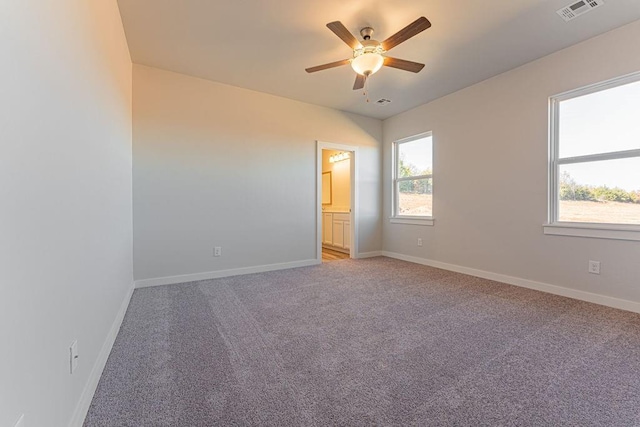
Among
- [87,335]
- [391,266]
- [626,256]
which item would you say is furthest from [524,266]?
[87,335]

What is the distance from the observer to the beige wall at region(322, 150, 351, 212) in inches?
243

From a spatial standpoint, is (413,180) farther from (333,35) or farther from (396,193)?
(333,35)

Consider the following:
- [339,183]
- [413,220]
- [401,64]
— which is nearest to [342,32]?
[401,64]

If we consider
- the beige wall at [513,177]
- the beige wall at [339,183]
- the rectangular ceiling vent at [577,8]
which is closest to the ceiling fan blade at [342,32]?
the rectangular ceiling vent at [577,8]

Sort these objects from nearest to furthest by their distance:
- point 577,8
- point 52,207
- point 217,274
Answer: point 52,207 < point 577,8 < point 217,274

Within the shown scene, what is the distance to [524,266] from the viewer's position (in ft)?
11.1

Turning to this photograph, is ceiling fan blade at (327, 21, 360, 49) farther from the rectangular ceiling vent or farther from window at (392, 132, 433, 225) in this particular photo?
window at (392, 132, 433, 225)

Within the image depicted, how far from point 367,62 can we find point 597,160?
2583 mm

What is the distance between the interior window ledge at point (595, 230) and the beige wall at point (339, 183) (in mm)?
3594

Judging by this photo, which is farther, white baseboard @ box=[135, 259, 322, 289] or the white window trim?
the white window trim

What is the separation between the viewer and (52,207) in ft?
3.66

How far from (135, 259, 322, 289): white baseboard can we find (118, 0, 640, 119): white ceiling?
2.61m

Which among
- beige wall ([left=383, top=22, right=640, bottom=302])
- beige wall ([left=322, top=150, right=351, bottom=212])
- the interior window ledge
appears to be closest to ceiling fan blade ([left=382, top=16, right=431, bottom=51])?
beige wall ([left=383, top=22, right=640, bottom=302])

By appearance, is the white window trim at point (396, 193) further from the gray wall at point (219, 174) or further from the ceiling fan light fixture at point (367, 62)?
the ceiling fan light fixture at point (367, 62)
